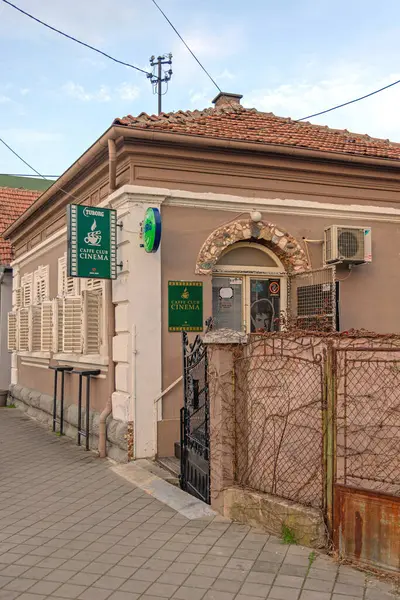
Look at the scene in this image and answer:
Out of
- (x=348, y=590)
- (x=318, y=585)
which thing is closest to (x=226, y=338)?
(x=318, y=585)

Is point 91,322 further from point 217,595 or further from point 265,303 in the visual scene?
point 217,595

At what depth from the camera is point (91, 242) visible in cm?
812

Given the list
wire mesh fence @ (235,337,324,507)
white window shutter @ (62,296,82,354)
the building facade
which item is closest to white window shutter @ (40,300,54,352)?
the building facade

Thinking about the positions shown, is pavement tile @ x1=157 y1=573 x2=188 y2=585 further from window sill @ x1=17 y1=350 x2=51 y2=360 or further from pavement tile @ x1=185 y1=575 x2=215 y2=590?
window sill @ x1=17 y1=350 x2=51 y2=360

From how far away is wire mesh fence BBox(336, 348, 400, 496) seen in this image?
4.55 metres

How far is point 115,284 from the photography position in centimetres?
840

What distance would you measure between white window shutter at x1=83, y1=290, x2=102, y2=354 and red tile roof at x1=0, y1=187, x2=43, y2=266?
28.5 ft

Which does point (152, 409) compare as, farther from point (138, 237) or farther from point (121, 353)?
point (138, 237)

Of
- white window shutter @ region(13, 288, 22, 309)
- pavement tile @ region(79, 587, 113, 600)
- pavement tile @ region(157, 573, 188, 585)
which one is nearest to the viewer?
pavement tile @ region(79, 587, 113, 600)

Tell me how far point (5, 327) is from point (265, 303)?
33.1 feet

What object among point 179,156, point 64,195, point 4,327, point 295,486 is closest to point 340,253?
point 179,156

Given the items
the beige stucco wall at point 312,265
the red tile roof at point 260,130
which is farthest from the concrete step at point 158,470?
the red tile roof at point 260,130

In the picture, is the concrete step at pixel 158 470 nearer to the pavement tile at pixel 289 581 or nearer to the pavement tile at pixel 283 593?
the pavement tile at pixel 289 581

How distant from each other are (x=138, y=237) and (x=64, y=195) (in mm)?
3829
